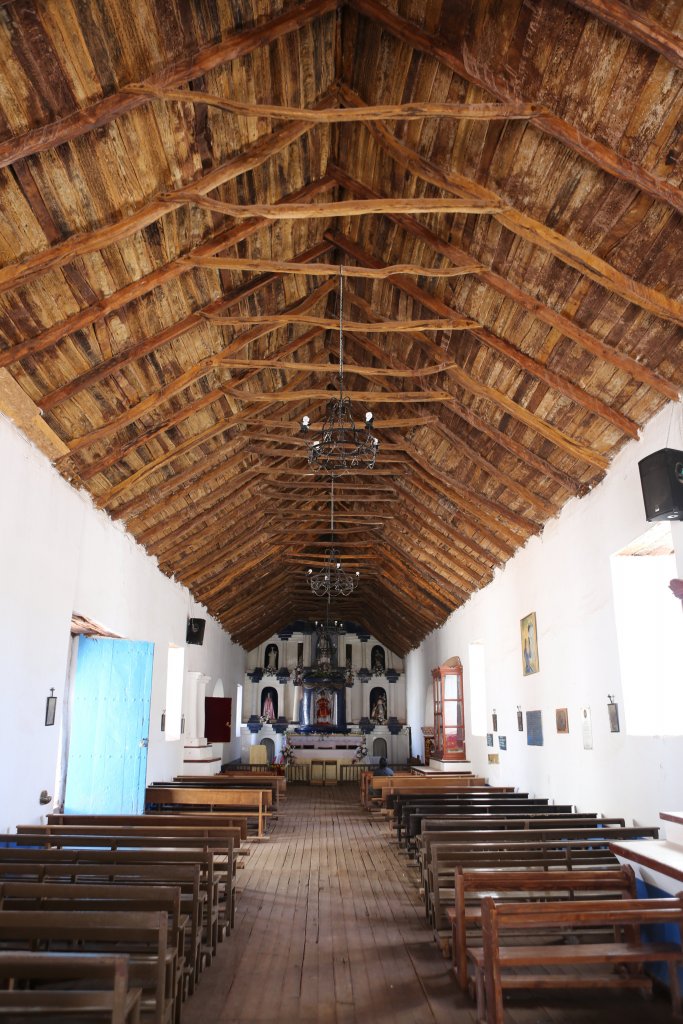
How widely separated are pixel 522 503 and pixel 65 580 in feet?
19.2

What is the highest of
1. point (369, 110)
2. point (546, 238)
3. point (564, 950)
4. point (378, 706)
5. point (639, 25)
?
point (369, 110)

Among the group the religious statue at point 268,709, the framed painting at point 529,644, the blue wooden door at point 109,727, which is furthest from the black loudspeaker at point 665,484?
the religious statue at point 268,709

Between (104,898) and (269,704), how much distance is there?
2162 cm

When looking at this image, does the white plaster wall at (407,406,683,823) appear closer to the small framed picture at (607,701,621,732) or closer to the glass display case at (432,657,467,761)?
the small framed picture at (607,701,621,732)

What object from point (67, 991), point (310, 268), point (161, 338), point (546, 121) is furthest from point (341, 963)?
point (546, 121)

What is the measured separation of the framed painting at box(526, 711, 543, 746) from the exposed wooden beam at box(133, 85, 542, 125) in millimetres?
7440

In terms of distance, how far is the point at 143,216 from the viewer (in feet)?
18.6

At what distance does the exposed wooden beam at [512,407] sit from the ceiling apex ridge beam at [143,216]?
1920 mm

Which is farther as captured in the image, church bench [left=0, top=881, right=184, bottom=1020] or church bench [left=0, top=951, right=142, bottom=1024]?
church bench [left=0, top=881, right=184, bottom=1020]

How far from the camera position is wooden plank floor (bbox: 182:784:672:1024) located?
4.56 meters

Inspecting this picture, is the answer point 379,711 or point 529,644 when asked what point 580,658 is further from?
point 379,711

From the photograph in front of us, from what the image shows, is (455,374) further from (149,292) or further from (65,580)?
(65,580)

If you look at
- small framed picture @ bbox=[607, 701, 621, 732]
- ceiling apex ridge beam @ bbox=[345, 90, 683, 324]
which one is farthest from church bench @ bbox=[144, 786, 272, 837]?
ceiling apex ridge beam @ bbox=[345, 90, 683, 324]

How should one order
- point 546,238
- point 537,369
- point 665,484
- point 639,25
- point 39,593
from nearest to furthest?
point 639,25
point 665,484
point 546,238
point 537,369
point 39,593
